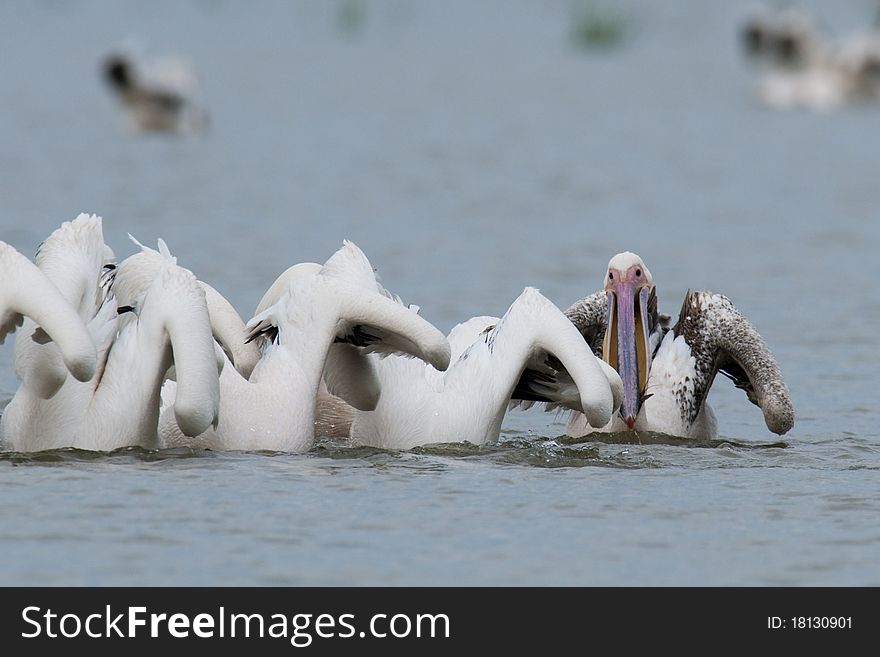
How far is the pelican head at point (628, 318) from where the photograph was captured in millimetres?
8789

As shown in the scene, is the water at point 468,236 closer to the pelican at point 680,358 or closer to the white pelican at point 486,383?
the white pelican at point 486,383

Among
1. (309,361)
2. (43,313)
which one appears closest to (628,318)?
(309,361)

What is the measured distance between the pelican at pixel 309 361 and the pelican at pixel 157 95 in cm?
1583

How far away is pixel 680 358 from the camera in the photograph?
356 inches

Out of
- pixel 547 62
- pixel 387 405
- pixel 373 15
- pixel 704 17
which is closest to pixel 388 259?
pixel 387 405

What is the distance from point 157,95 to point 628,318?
1581cm

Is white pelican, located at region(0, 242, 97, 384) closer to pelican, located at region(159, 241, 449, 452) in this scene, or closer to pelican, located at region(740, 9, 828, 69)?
pelican, located at region(159, 241, 449, 452)

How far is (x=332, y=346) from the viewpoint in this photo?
27.3 feet

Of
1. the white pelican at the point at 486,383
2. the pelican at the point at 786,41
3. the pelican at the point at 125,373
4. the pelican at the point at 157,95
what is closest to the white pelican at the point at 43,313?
the pelican at the point at 125,373

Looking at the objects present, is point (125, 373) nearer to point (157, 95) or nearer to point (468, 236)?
point (468, 236)

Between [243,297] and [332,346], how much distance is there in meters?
4.60

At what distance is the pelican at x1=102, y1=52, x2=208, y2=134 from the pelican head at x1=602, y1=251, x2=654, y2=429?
15179mm

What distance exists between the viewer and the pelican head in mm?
8789

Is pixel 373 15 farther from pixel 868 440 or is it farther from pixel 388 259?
pixel 868 440
